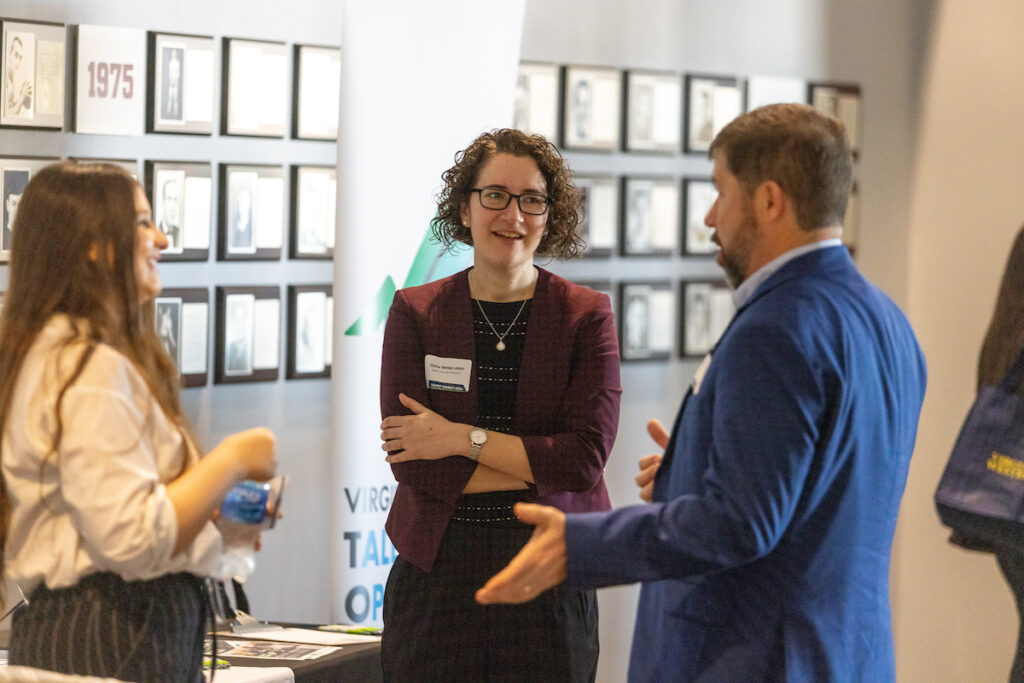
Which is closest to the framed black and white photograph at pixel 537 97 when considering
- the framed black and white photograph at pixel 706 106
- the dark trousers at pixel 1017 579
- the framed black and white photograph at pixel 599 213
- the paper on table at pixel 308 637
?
the framed black and white photograph at pixel 599 213

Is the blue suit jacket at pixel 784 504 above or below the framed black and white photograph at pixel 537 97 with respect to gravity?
below

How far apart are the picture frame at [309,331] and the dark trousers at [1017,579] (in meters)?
2.33

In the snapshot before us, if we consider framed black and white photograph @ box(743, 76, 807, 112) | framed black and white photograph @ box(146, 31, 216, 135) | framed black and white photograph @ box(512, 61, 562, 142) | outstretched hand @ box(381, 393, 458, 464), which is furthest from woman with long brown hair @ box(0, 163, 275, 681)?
framed black and white photograph @ box(743, 76, 807, 112)

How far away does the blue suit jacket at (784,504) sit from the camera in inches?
64.1

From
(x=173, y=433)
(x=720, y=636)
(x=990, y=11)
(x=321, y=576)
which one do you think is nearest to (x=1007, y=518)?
(x=720, y=636)

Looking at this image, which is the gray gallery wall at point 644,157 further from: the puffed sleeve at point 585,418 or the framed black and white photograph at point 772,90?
the puffed sleeve at point 585,418

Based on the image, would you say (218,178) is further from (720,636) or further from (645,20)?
(720,636)

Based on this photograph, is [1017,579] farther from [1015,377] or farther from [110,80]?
[110,80]

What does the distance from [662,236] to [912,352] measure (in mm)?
3097

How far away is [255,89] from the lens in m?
3.91

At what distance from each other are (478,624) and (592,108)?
2745 millimetres

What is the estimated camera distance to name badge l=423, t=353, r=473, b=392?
2562mm

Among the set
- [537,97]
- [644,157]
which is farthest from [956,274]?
[537,97]

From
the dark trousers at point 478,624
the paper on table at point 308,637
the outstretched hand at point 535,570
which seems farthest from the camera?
the paper on table at point 308,637
